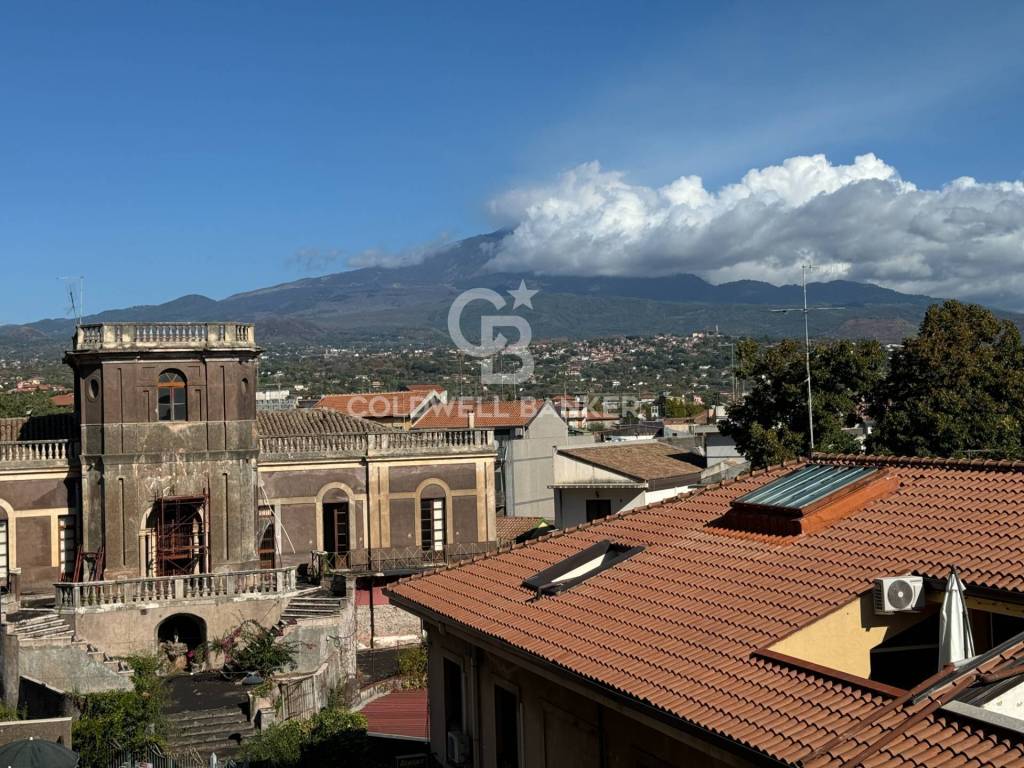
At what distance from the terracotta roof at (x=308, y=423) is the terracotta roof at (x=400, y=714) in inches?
480

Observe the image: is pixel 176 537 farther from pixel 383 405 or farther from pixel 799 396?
pixel 383 405

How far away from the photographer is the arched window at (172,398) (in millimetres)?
31750

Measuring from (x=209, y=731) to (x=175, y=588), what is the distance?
6.59m

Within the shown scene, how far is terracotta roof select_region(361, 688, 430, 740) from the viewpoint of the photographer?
21.0 m

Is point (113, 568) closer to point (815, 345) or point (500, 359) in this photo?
point (815, 345)

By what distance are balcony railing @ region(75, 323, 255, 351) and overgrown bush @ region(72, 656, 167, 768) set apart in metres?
10.9

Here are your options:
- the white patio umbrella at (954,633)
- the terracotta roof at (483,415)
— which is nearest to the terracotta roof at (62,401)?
the terracotta roof at (483,415)

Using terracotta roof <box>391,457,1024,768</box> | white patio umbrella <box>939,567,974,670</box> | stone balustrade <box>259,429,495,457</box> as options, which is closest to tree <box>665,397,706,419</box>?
stone balustrade <box>259,429,495,457</box>

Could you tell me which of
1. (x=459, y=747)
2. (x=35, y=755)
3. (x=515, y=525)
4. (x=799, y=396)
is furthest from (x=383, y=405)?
(x=459, y=747)

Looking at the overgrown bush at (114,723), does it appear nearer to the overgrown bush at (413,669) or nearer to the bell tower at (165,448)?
the overgrown bush at (413,669)

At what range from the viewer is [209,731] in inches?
926

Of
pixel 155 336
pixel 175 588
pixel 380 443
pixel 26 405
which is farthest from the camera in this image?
pixel 26 405

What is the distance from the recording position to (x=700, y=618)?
10.0m

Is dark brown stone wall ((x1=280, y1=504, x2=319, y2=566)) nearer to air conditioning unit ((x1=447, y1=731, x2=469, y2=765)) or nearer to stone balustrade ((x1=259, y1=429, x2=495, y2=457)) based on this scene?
stone balustrade ((x1=259, y1=429, x2=495, y2=457))
